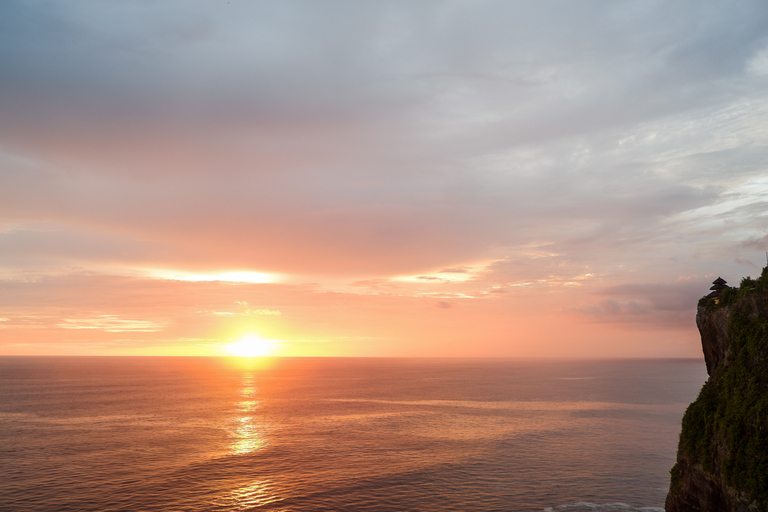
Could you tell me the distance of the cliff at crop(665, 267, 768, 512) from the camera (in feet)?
98.2

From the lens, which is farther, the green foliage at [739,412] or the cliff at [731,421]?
the cliff at [731,421]

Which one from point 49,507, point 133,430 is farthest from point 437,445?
point 133,430

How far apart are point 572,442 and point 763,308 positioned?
2158 inches

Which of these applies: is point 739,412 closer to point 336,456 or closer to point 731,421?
point 731,421

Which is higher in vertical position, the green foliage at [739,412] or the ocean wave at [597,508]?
the green foliage at [739,412]

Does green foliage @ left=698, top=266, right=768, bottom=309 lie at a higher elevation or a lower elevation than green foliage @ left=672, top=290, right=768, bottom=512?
higher

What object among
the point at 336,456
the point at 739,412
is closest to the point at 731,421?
the point at 739,412

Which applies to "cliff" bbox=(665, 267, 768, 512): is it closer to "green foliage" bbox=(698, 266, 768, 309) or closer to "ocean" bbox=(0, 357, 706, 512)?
"green foliage" bbox=(698, 266, 768, 309)

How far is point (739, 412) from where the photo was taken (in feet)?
106

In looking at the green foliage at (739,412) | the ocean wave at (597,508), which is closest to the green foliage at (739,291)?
the green foliage at (739,412)

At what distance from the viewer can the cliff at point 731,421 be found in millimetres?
29938

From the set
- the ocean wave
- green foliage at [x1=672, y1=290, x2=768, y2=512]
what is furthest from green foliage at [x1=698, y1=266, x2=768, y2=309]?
the ocean wave

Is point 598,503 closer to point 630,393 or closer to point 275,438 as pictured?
point 275,438

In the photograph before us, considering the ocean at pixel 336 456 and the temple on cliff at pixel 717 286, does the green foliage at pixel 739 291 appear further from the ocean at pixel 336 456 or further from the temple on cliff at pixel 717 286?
the ocean at pixel 336 456
